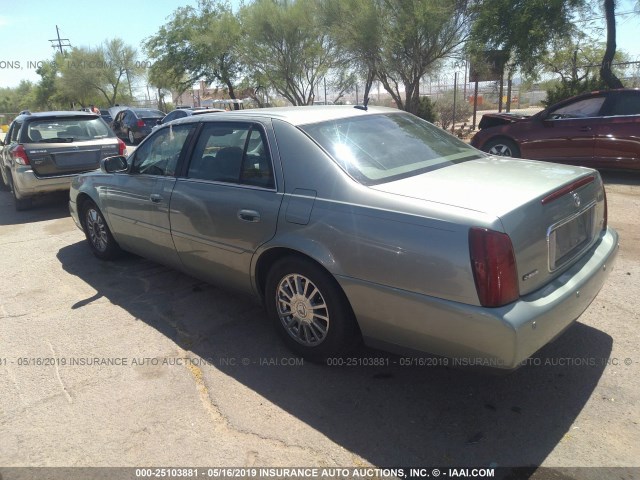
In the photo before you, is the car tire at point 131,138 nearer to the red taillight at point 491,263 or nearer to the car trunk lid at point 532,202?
the car trunk lid at point 532,202

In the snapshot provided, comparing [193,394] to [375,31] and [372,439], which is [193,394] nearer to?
[372,439]

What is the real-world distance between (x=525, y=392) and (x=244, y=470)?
168 centimetres

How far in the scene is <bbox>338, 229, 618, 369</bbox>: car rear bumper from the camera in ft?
7.97

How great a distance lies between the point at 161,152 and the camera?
4527mm

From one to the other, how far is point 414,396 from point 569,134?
6998 millimetres

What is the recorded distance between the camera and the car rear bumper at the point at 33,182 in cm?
795

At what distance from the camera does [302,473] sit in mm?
2473

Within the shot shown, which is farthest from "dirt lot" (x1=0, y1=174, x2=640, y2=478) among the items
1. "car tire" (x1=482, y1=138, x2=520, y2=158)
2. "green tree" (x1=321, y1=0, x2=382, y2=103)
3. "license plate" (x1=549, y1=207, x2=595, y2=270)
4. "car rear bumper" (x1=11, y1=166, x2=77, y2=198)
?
"green tree" (x1=321, y1=0, x2=382, y2=103)

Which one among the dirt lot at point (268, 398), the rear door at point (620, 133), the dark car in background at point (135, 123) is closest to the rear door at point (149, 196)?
the dirt lot at point (268, 398)

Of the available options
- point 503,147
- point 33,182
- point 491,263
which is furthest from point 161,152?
point 503,147

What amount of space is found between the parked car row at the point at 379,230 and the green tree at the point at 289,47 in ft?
53.7

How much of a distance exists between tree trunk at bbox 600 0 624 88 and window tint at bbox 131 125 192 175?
11.2 meters

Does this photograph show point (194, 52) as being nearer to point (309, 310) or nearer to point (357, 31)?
point (357, 31)

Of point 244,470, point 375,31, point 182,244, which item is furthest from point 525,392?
point 375,31
